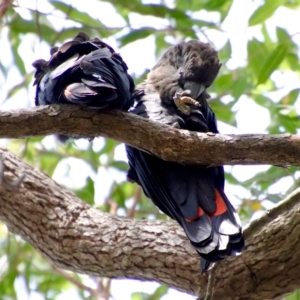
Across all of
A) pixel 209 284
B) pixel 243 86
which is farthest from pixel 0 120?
pixel 243 86

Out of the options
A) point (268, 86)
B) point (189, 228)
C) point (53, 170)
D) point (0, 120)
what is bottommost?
point (189, 228)

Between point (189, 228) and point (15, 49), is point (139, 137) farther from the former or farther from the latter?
point (15, 49)

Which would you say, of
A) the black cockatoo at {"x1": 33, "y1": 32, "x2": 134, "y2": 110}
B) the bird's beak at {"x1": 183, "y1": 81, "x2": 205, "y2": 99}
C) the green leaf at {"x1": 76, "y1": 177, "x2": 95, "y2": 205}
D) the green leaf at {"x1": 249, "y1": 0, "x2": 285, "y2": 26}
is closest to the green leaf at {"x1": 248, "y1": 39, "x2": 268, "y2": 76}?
the green leaf at {"x1": 249, "y1": 0, "x2": 285, "y2": 26}

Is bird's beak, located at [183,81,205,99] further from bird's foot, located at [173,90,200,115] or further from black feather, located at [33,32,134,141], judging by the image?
black feather, located at [33,32,134,141]

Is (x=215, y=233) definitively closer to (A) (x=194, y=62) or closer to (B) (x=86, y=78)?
(B) (x=86, y=78)

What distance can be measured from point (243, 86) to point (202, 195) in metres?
1.37

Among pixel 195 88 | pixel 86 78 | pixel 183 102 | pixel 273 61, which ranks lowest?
pixel 86 78

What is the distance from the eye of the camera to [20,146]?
191 inches

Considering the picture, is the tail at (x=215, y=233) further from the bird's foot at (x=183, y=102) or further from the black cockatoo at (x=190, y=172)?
the bird's foot at (x=183, y=102)

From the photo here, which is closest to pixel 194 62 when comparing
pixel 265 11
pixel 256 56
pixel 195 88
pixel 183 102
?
pixel 195 88

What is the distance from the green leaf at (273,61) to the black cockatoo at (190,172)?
50 cm

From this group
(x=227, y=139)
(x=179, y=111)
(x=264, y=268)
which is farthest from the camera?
(x=179, y=111)

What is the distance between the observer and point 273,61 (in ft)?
12.5

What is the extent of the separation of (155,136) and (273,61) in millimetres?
1436
